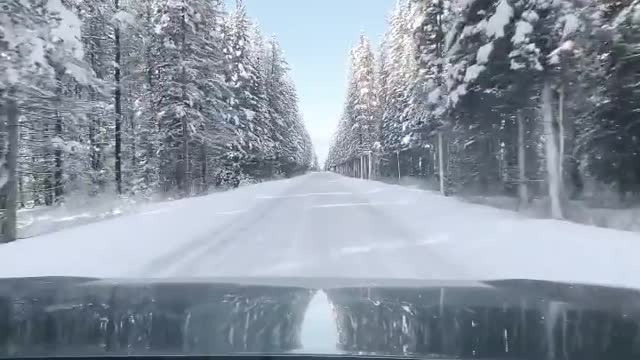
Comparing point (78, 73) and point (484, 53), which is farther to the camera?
point (484, 53)

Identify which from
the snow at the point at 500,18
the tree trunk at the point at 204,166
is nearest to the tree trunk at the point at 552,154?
the snow at the point at 500,18

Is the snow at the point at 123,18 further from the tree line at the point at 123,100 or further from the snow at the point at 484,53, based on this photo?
the snow at the point at 484,53

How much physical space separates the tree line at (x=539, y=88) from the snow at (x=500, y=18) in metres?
0.03

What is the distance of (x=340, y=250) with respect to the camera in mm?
11531

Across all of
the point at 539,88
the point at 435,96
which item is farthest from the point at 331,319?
the point at 435,96

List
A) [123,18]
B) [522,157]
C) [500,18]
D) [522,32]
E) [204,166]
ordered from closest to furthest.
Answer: [522,32], [500,18], [522,157], [123,18], [204,166]

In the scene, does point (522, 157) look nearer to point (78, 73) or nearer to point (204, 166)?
point (78, 73)

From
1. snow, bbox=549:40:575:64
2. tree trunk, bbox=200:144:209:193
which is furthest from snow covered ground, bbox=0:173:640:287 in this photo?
tree trunk, bbox=200:144:209:193

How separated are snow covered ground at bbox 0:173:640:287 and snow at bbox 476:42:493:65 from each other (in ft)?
18.8

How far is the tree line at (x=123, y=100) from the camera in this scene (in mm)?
15141

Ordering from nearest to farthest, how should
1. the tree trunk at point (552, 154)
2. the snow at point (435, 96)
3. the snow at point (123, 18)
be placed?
the tree trunk at point (552, 154) < the snow at point (123, 18) < the snow at point (435, 96)

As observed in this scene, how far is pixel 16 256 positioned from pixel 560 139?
1608 centimetres

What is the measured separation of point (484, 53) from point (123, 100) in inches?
982

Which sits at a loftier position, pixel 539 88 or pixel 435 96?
pixel 435 96
